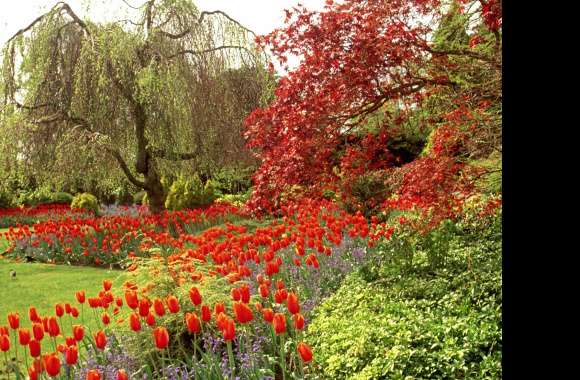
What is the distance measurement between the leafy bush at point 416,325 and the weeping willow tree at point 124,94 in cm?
864

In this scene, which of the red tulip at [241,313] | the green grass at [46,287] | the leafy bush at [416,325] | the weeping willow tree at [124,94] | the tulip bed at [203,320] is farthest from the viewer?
the weeping willow tree at [124,94]

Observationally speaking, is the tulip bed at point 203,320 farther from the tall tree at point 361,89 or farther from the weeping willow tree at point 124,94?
the weeping willow tree at point 124,94

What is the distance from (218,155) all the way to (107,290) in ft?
31.2

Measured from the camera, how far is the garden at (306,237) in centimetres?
355

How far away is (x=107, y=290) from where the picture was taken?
4395 millimetres

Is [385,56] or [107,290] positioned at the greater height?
[385,56]

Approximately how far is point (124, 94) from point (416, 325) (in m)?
11.3

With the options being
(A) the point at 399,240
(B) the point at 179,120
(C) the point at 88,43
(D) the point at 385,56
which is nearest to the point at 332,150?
(D) the point at 385,56

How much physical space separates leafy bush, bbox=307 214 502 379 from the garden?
0.06 ft

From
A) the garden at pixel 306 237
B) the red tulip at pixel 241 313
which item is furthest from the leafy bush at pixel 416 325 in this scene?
the red tulip at pixel 241 313

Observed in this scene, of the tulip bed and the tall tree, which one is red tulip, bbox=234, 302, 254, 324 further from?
the tall tree

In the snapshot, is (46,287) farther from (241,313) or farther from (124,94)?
(241,313)
